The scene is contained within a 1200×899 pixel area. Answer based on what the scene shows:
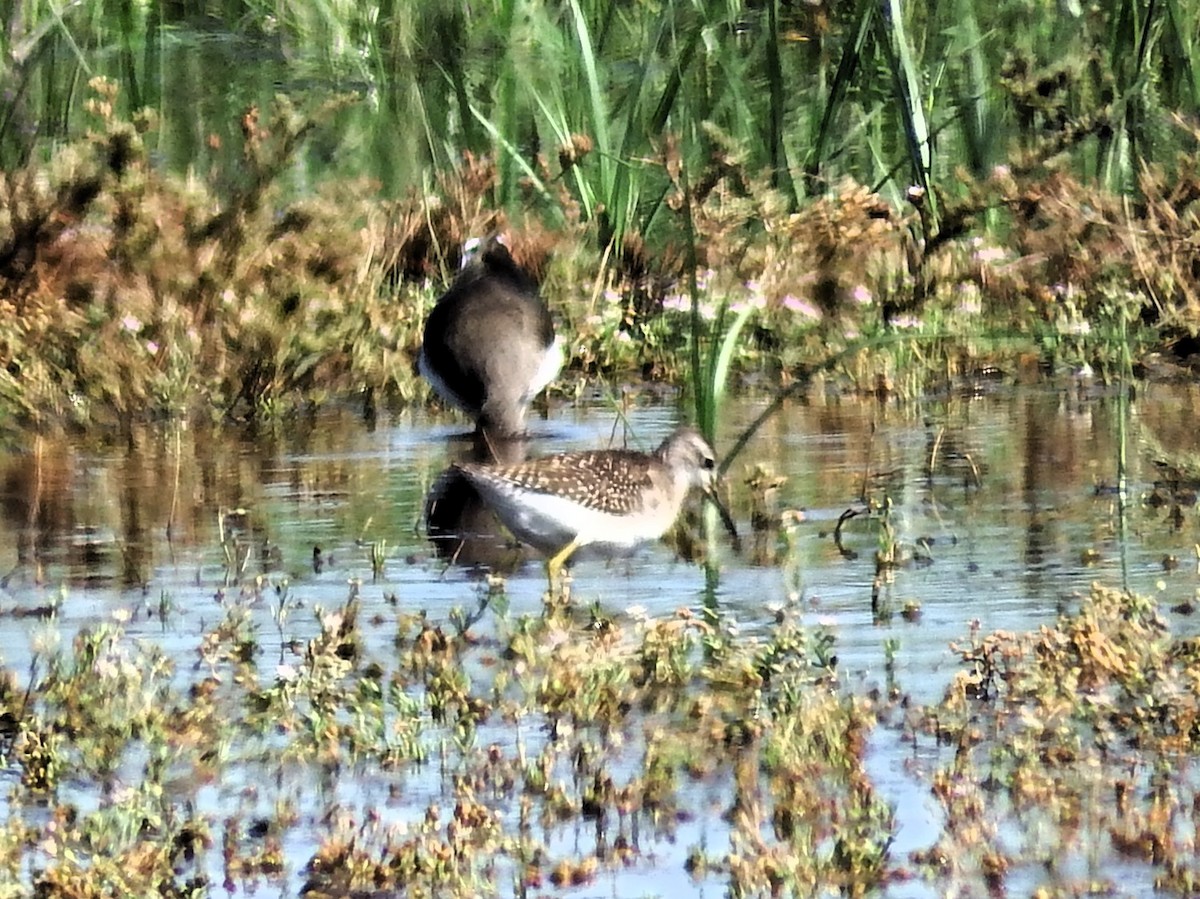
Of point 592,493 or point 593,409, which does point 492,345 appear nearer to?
point 593,409

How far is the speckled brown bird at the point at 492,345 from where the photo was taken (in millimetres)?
10461

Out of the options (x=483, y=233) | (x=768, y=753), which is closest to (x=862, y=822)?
(x=768, y=753)

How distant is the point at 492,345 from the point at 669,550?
1.92m

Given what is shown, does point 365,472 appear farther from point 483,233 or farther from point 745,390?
point 483,233

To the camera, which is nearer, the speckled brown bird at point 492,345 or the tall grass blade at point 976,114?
the speckled brown bird at point 492,345

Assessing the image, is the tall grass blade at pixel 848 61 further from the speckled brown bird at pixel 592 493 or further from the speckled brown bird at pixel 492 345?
the speckled brown bird at pixel 592 493

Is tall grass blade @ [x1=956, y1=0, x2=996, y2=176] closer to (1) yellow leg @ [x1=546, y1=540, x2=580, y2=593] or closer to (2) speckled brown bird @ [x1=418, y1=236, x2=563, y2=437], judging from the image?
(2) speckled brown bird @ [x1=418, y1=236, x2=563, y2=437]

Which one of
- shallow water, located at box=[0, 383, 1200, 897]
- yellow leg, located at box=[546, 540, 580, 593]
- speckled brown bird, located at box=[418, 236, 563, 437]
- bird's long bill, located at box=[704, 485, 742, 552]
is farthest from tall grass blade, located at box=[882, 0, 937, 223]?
yellow leg, located at box=[546, 540, 580, 593]

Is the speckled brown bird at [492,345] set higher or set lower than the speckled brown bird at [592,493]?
higher

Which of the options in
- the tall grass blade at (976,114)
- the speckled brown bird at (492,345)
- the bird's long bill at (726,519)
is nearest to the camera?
the bird's long bill at (726,519)

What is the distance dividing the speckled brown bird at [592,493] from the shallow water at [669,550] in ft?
0.39

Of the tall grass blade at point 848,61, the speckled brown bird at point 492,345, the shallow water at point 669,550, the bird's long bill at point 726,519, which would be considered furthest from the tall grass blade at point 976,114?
the bird's long bill at point 726,519

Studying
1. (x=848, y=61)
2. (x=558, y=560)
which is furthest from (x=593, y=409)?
(x=558, y=560)

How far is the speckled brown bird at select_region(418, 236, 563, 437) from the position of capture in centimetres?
1046
